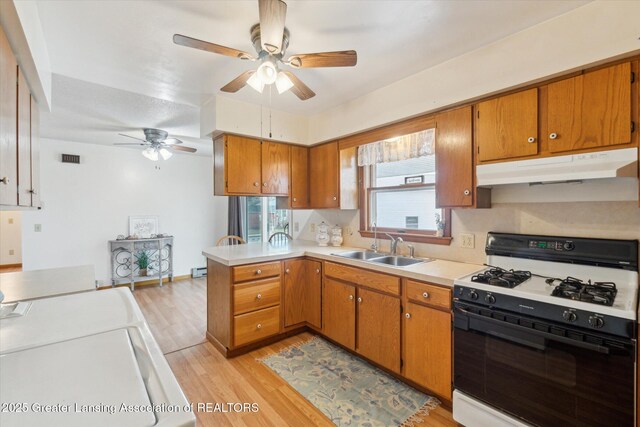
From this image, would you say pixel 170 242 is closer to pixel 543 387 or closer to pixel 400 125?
pixel 400 125

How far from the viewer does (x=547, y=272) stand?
1.84 meters

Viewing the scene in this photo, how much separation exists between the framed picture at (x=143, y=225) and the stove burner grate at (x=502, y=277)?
531 cm

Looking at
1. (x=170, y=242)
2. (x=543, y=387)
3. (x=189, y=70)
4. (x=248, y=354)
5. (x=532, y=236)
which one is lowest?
(x=248, y=354)

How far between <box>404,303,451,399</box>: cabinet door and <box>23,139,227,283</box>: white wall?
16.0 ft

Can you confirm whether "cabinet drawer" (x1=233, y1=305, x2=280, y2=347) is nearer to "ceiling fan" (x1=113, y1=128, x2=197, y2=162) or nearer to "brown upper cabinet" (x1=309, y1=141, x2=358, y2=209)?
"brown upper cabinet" (x1=309, y1=141, x2=358, y2=209)

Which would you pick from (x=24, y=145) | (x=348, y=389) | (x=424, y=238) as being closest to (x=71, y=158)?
(x=24, y=145)

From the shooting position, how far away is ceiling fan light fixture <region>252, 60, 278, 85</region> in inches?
66.3

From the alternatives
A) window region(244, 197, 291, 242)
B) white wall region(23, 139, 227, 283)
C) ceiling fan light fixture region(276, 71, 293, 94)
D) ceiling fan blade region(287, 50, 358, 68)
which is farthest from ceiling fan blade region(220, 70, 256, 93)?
white wall region(23, 139, 227, 283)

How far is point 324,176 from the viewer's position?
135 inches

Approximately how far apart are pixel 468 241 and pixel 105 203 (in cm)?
550

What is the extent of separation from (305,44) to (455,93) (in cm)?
117

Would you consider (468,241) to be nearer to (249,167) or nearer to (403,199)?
(403,199)

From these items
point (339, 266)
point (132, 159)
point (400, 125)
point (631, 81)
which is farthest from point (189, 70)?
point (132, 159)

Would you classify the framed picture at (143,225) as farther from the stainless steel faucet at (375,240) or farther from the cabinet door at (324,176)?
the stainless steel faucet at (375,240)
